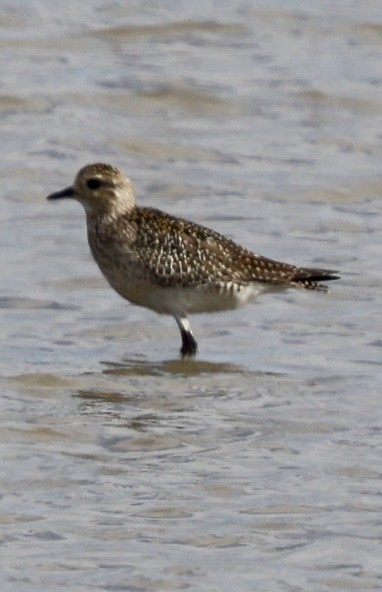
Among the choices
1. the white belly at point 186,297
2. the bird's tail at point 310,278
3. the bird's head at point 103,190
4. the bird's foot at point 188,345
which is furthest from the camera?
the bird's head at point 103,190

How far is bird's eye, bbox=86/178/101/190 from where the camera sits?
12211 millimetres

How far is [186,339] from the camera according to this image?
1174 cm

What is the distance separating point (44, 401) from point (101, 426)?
0.61 meters

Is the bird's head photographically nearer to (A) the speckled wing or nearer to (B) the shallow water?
(A) the speckled wing

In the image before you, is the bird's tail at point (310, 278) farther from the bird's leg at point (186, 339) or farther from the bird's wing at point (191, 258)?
the bird's leg at point (186, 339)

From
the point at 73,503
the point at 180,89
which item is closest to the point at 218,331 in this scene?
the point at 73,503

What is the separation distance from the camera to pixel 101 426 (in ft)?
32.4

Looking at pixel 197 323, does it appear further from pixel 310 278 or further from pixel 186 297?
pixel 310 278

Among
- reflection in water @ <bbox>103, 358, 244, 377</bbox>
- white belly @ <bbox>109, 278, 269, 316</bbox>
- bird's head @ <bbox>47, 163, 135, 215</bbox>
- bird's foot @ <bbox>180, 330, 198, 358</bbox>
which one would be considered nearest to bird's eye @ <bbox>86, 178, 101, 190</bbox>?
bird's head @ <bbox>47, 163, 135, 215</bbox>

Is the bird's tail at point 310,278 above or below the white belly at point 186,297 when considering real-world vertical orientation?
above

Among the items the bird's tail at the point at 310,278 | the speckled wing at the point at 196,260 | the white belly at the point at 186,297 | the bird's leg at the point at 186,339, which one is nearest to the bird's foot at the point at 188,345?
the bird's leg at the point at 186,339

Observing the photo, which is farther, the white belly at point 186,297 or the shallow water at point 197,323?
the white belly at point 186,297

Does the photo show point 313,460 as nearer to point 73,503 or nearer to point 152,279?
point 73,503

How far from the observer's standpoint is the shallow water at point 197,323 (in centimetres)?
818
